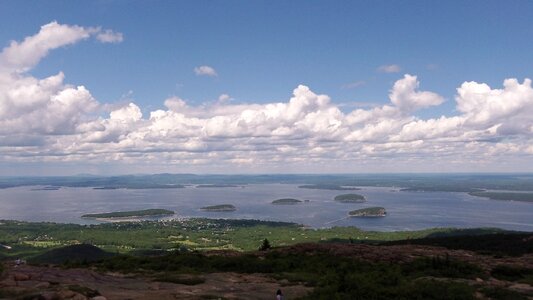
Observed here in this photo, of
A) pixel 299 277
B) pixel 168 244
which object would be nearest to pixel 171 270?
pixel 299 277

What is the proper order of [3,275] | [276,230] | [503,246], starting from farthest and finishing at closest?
[276,230] → [503,246] → [3,275]

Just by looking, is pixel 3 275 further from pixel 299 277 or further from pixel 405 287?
pixel 405 287

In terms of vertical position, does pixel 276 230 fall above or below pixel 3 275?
below

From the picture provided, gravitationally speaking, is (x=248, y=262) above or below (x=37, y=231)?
above

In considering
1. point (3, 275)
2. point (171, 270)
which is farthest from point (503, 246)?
point (3, 275)

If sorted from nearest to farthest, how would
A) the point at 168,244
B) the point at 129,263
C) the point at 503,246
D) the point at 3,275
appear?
the point at 3,275
the point at 129,263
the point at 503,246
the point at 168,244

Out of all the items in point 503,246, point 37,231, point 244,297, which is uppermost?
point 244,297

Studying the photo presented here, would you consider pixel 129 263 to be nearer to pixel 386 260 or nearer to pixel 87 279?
pixel 87 279

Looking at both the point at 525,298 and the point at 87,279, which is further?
the point at 87,279

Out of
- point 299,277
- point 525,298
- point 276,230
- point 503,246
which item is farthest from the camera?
point 276,230
